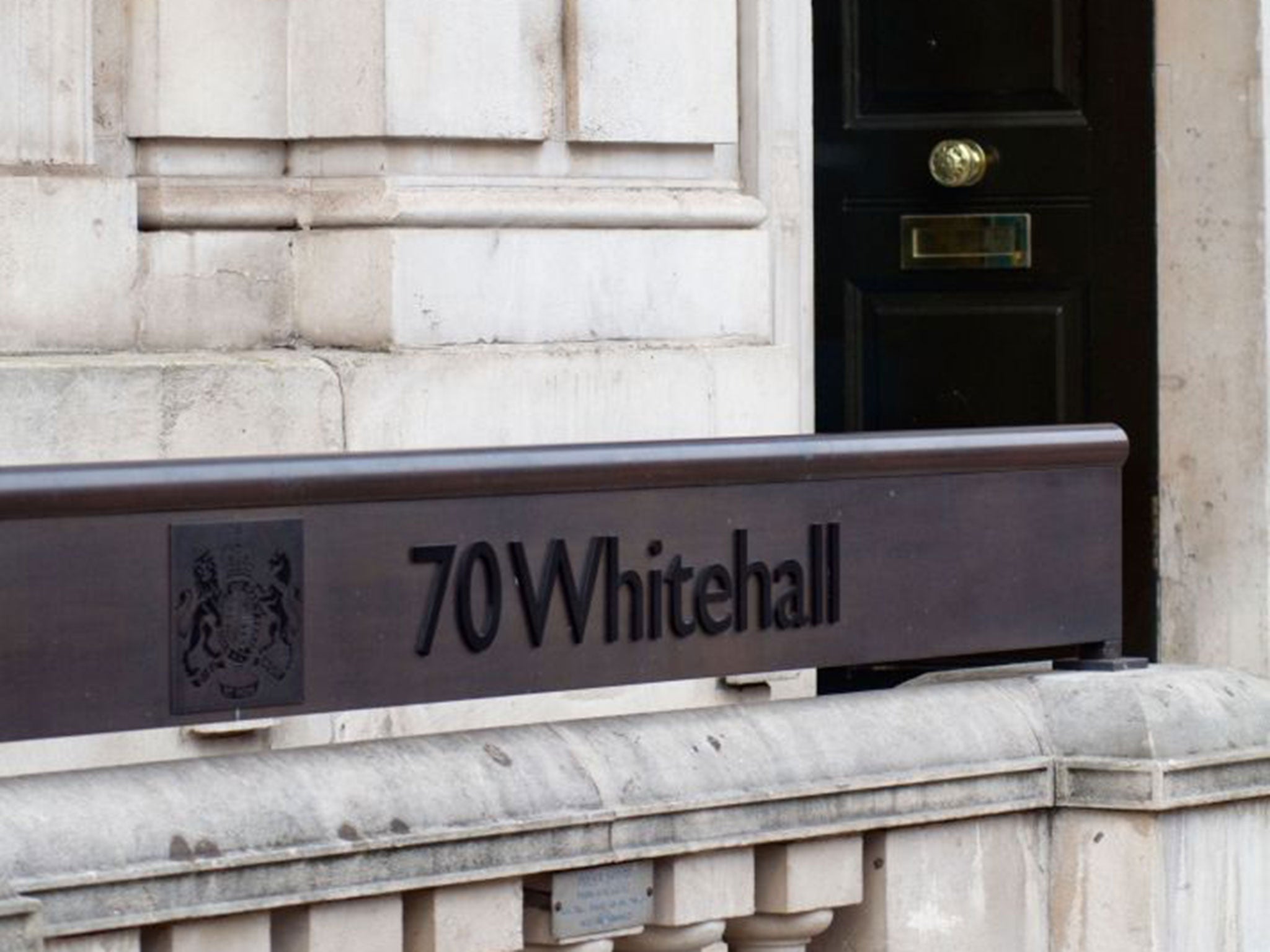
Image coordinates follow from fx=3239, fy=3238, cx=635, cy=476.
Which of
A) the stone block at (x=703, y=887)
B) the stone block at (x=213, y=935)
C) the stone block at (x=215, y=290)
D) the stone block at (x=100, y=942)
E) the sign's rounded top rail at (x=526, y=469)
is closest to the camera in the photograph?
the stone block at (x=100, y=942)

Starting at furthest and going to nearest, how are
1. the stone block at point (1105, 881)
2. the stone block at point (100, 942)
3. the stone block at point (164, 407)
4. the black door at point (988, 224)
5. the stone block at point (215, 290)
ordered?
the black door at point (988, 224), the stone block at point (215, 290), the stone block at point (164, 407), the stone block at point (1105, 881), the stone block at point (100, 942)

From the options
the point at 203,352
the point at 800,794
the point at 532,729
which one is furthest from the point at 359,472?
the point at 203,352

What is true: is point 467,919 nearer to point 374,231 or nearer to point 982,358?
point 374,231

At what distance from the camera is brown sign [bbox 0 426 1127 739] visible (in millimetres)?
4203

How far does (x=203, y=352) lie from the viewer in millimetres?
6184

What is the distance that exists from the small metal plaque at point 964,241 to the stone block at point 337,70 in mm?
2874

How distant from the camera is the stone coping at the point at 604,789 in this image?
13.2 ft

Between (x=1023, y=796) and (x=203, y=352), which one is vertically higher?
(x=203, y=352)

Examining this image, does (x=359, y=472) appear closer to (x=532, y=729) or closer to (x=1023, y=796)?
(x=532, y=729)

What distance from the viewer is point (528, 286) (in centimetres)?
654

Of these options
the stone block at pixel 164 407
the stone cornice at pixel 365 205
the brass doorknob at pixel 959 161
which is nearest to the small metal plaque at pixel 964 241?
the brass doorknob at pixel 959 161

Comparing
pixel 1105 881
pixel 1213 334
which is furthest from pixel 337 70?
pixel 1213 334

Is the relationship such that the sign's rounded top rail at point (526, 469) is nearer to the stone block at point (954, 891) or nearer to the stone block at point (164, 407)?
the stone block at point (954, 891)

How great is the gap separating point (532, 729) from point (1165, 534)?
426 cm
